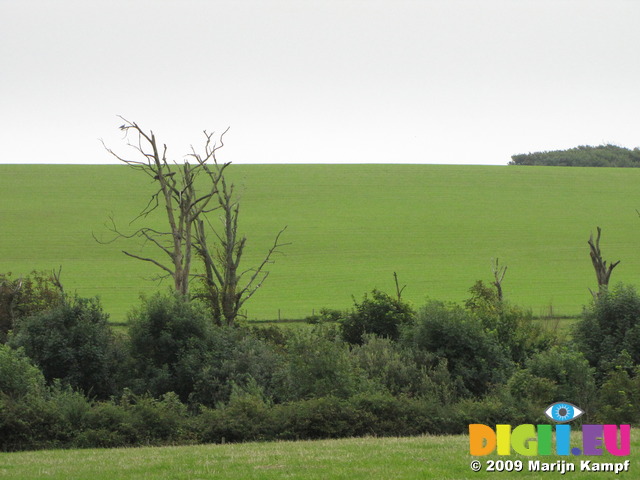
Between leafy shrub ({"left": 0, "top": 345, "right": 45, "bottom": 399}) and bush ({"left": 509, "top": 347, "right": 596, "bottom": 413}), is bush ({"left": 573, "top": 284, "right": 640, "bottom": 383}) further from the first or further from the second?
leafy shrub ({"left": 0, "top": 345, "right": 45, "bottom": 399})

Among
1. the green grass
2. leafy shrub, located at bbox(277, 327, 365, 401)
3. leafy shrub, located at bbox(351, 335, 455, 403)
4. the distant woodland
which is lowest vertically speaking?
leafy shrub, located at bbox(351, 335, 455, 403)

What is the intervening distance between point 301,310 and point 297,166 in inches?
2504

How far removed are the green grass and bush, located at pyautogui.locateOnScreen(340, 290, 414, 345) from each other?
19.1m

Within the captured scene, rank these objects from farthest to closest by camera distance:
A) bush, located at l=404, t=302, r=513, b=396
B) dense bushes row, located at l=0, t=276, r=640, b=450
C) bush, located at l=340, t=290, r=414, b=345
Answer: bush, located at l=340, t=290, r=414, b=345 → bush, located at l=404, t=302, r=513, b=396 → dense bushes row, located at l=0, t=276, r=640, b=450

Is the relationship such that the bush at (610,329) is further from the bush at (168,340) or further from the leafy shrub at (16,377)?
the leafy shrub at (16,377)

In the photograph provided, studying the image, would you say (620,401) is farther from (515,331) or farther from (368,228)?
(368,228)

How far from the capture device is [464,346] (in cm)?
3062

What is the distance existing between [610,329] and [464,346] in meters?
5.90

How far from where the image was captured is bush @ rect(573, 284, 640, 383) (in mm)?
30438

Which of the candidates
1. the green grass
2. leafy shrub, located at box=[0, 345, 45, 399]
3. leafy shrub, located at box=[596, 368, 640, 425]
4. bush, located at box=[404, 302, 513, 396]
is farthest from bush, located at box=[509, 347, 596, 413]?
leafy shrub, located at box=[0, 345, 45, 399]

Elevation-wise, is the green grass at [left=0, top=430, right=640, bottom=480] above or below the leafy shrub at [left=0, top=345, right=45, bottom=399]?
above

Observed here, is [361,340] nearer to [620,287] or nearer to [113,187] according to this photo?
[620,287]

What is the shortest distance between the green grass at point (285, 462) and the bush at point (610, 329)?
14594 mm

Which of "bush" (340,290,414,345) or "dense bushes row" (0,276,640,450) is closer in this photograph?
"dense bushes row" (0,276,640,450)
